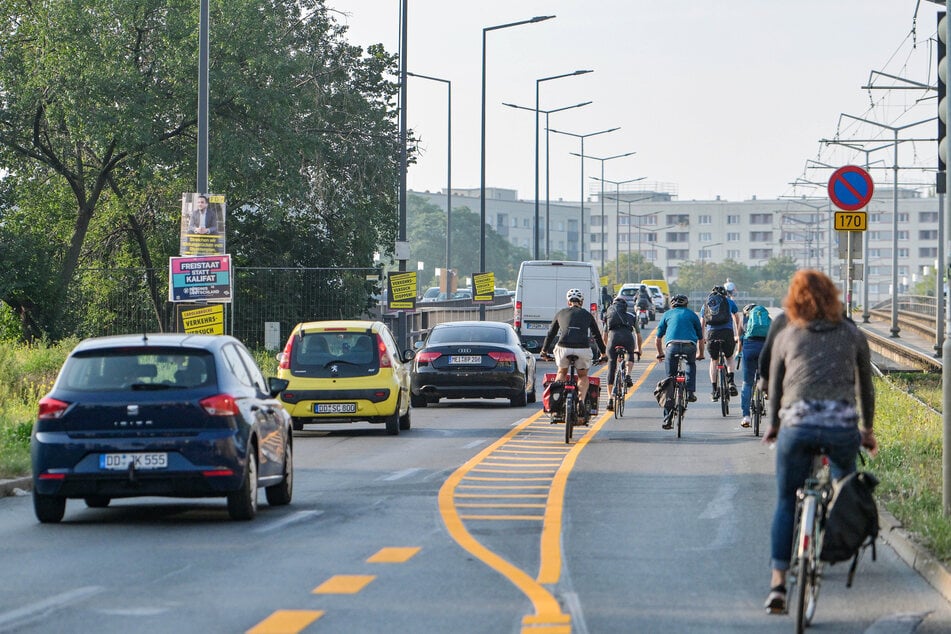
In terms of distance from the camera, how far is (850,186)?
1928 cm

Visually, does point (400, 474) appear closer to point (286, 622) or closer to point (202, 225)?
point (286, 622)

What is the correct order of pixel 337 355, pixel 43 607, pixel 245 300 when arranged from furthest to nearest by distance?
1. pixel 245 300
2. pixel 337 355
3. pixel 43 607

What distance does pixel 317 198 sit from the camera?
44.3m

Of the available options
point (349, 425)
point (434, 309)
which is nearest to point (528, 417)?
point (349, 425)

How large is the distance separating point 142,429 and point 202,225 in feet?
42.8

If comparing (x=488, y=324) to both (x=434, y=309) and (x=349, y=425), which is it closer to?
(x=349, y=425)

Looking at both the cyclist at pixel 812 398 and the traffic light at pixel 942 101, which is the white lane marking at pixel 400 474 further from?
the cyclist at pixel 812 398

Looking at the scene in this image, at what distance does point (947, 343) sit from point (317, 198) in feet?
111

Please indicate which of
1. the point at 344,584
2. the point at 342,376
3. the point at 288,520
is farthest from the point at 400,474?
the point at 344,584

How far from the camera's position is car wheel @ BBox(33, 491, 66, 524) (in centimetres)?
1249

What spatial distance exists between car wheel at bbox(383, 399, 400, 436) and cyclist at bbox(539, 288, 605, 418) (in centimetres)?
240

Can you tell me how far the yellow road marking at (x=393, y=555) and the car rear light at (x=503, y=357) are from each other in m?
16.0

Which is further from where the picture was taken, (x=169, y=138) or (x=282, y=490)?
(x=169, y=138)

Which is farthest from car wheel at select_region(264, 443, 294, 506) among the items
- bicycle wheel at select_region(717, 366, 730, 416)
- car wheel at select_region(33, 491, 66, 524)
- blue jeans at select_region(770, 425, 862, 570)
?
bicycle wheel at select_region(717, 366, 730, 416)
